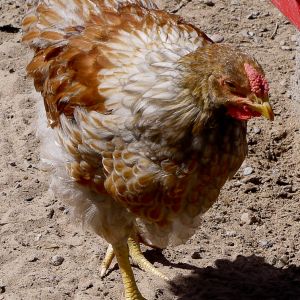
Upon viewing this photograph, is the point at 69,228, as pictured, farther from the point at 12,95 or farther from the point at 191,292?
the point at 12,95

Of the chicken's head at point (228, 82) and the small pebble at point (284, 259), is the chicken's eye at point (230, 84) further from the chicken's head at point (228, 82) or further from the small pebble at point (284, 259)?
the small pebble at point (284, 259)

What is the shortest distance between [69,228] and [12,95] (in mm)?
1671

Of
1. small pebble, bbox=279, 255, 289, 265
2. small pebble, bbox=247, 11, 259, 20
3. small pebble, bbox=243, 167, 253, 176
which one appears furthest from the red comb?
small pebble, bbox=247, 11, 259, 20

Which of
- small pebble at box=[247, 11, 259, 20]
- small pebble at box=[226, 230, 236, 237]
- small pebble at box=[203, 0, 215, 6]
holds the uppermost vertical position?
small pebble at box=[203, 0, 215, 6]

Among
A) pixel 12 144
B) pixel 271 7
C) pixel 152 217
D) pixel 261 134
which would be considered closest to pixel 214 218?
pixel 261 134

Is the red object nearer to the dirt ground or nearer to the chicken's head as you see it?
the chicken's head

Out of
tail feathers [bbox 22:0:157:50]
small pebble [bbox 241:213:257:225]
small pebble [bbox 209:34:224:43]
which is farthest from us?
small pebble [bbox 209:34:224:43]

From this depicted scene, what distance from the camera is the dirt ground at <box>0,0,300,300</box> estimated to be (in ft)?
18.4

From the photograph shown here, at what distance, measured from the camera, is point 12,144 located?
676cm

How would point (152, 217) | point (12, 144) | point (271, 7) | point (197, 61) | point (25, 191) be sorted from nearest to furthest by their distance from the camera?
1. point (197, 61)
2. point (152, 217)
3. point (25, 191)
4. point (12, 144)
5. point (271, 7)

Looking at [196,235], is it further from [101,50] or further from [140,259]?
[101,50]

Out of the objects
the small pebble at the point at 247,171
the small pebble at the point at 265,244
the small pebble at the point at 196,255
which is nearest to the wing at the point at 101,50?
the small pebble at the point at 196,255

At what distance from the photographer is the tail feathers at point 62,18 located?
524 centimetres

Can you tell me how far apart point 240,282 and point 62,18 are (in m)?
2.14
